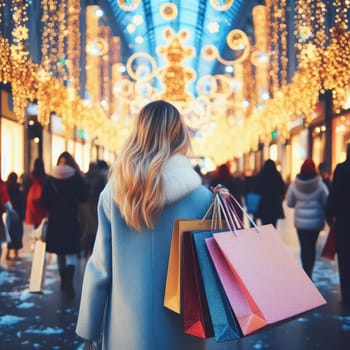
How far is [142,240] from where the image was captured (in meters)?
1.93

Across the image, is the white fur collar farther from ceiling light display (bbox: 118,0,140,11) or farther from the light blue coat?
ceiling light display (bbox: 118,0,140,11)

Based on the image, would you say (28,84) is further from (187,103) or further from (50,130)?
(50,130)

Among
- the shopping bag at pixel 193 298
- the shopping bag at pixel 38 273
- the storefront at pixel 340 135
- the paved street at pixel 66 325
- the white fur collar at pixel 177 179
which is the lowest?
the paved street at pixel 66 325

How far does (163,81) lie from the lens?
14.8m

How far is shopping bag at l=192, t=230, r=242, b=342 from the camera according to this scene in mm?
1623

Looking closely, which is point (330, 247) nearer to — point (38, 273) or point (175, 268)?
point (38, 273)

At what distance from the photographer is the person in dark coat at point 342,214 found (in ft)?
16.7

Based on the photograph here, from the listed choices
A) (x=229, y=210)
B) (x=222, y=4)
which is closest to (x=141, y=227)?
(x=229, y=210)

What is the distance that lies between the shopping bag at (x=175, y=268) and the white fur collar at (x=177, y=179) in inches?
5.6

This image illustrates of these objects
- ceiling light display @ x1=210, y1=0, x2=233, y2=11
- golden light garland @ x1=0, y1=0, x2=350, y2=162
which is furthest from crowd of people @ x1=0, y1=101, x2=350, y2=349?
ceiling light display @ x1=210, y1=0, x2=233, y2=11

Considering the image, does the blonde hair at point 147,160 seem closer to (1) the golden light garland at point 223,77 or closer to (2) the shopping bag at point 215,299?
(2) the shopping bag at point 215,299

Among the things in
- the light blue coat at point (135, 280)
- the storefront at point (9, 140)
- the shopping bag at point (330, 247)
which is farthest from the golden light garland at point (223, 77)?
the light blue coat at point (135, 280)

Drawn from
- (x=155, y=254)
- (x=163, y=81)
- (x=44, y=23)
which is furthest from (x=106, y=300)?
(x=163, y=81)

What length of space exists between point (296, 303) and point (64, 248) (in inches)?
165
